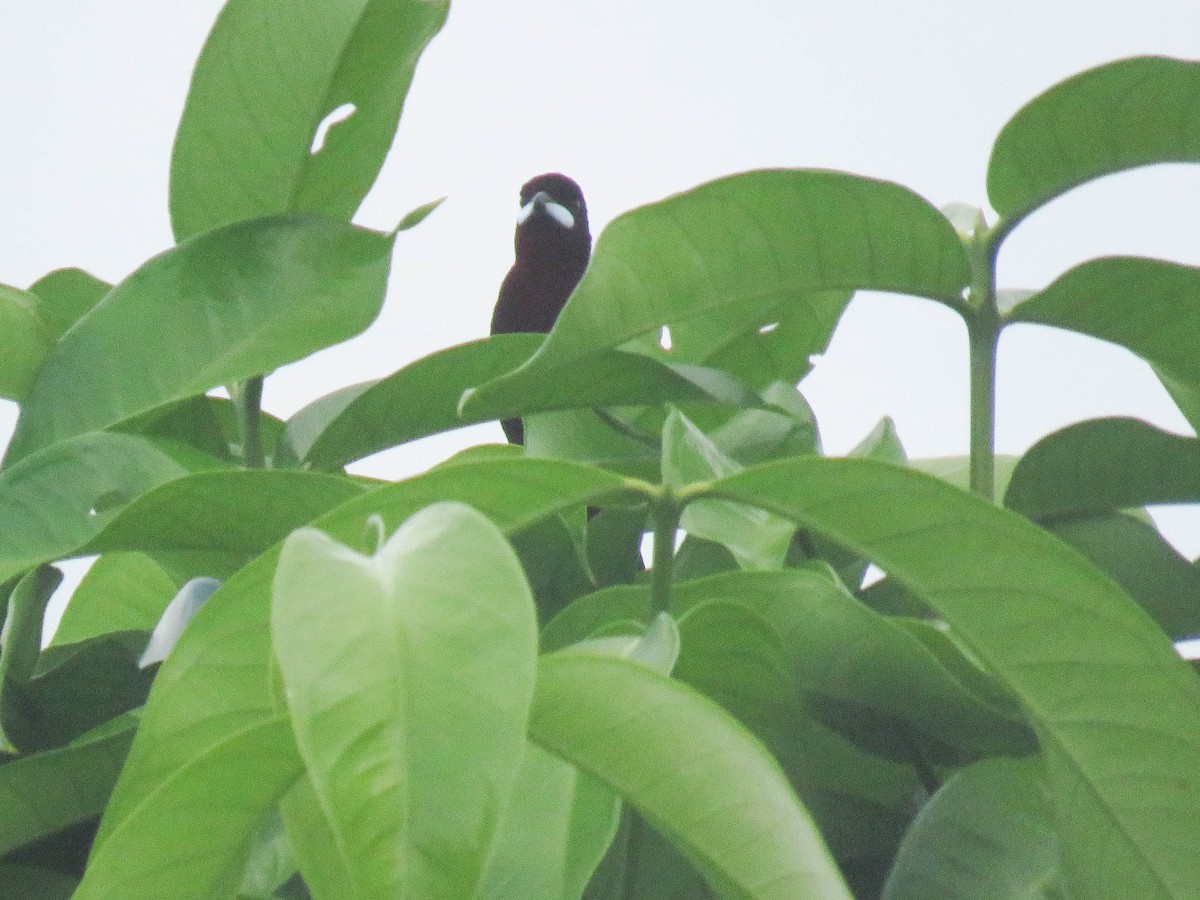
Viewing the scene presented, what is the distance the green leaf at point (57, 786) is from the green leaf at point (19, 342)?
0.18 meters

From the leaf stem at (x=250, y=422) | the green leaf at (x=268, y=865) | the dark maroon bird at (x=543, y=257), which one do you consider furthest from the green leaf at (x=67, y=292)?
the dark maroon bird at (x=543, y=257)

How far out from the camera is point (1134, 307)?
0.56 metres

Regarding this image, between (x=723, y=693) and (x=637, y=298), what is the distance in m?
0.14

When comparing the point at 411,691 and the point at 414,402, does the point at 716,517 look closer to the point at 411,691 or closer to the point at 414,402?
the point at 414,402

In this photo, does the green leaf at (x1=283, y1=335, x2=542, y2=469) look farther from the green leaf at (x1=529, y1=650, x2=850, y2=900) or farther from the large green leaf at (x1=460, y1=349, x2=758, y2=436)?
the green leaf at (x1=529, y1=650, x2=850, y2=900)

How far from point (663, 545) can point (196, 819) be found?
0.54ft

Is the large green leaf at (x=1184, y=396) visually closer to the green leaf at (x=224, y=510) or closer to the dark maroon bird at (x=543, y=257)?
the green leaf at (x=224, y=510)

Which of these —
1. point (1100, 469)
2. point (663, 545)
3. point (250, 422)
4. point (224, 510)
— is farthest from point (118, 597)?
point (1100, 469)

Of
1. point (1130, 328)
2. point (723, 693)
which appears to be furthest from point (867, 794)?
point (1130, 328)

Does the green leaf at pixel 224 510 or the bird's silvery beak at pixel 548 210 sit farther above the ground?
the green leaf at pixel 224 510

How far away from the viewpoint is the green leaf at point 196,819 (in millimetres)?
339

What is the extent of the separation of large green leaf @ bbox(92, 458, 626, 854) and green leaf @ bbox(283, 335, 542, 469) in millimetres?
181

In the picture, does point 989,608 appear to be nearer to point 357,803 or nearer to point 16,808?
point 357,803

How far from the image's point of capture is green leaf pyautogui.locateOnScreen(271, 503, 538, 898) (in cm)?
27
